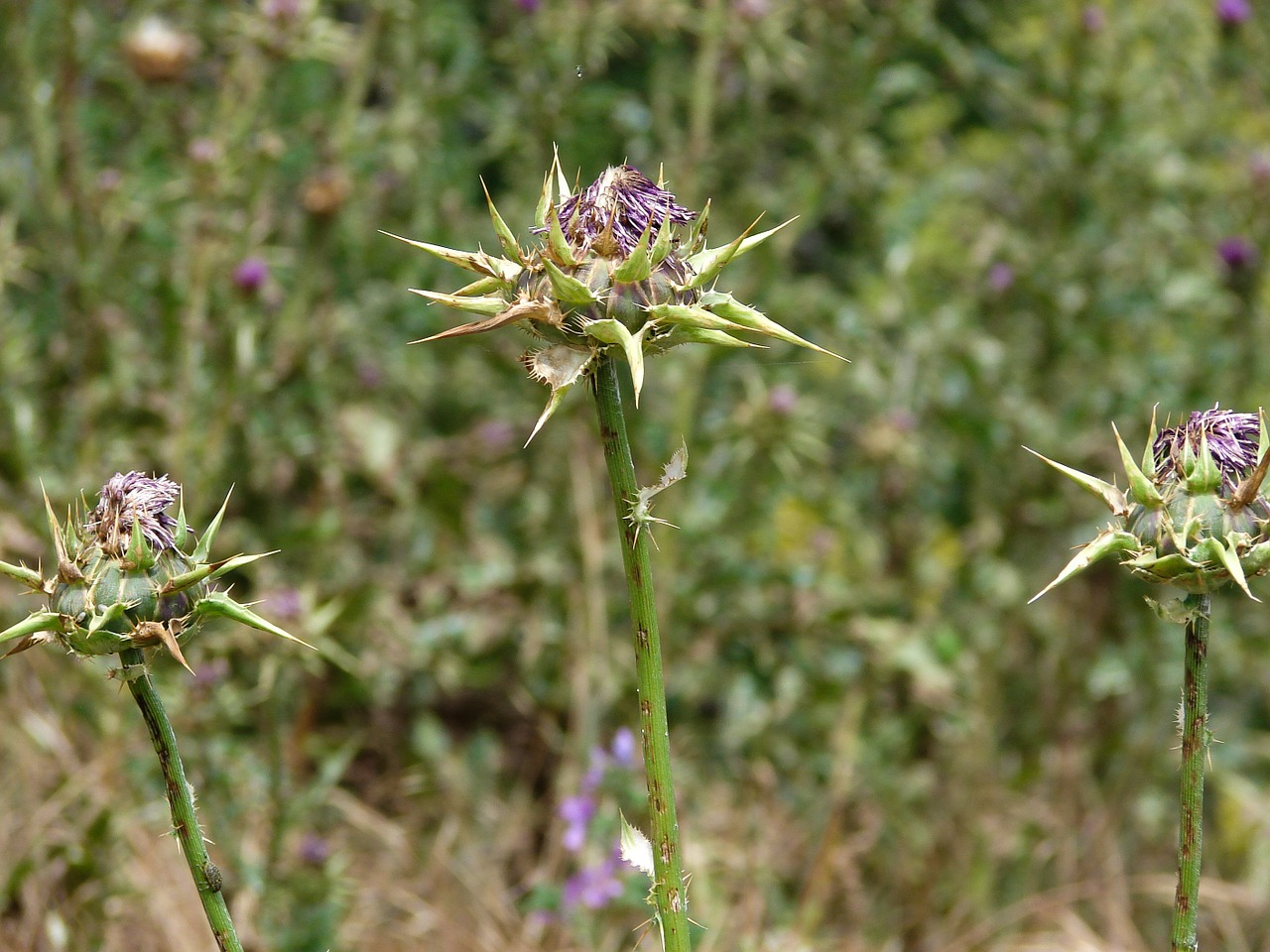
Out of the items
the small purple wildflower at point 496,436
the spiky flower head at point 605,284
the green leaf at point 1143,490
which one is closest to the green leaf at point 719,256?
the spiky flower head at point 605,284

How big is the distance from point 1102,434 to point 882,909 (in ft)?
6.56

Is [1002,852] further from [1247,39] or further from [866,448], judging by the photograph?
[1247,39]

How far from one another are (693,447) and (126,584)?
303cm

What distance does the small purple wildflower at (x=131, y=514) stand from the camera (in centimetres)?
183

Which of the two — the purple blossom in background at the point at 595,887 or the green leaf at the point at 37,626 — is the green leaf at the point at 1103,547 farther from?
the purple blossom in background at the point at 595,887

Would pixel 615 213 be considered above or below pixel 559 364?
above

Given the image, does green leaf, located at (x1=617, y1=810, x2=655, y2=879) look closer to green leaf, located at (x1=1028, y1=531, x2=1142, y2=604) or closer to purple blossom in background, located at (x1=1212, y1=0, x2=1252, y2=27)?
green leaf, located at (x1=1028, y1=531, x2=1142, y2=604)

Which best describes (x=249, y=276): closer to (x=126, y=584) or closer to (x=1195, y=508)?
(x=126, y=584)

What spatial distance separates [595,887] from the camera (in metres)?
3.55

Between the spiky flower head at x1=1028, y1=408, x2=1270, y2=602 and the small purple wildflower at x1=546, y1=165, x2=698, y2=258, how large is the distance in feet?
1.98

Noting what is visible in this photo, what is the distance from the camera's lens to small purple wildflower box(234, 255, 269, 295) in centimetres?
409

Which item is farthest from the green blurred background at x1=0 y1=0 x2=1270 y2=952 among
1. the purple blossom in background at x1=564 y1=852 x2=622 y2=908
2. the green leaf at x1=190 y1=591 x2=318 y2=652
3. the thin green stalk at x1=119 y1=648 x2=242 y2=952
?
the green leaf at x1=190 y1=591 x2=318 y2=652

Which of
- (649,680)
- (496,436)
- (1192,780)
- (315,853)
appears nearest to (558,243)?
(649,680)

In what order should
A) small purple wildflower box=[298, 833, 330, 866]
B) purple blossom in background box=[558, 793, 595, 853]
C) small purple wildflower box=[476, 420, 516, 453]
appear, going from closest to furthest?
small purple wildflower box=[298, 833, 330, 866] < purple blossom in background box=[558, 793, 595, 853] < small purple wildflower box=[476, 420, 516, 453]
